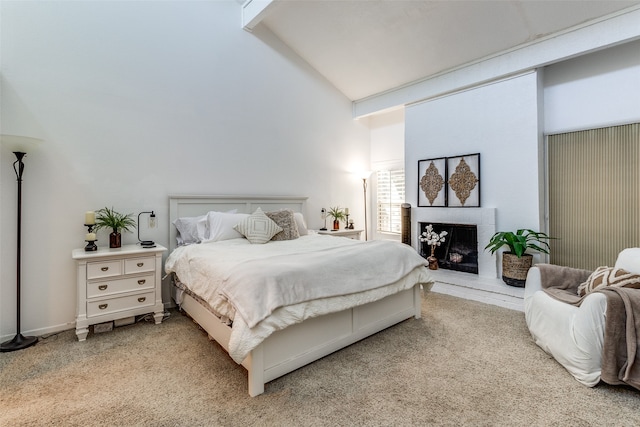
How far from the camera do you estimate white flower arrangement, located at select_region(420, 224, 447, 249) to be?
186 inches

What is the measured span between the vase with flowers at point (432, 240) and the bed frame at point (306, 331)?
75.6 inches

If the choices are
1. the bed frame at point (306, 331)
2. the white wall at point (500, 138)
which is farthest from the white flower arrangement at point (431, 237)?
the bed frame at point (306, 331)

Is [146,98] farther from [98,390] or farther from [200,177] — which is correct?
[98,390]

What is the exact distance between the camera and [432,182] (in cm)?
489

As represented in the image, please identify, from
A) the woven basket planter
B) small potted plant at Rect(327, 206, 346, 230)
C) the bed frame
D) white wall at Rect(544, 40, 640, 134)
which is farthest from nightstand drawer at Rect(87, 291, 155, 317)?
white wall at Rect(544, 40, 640, 134)

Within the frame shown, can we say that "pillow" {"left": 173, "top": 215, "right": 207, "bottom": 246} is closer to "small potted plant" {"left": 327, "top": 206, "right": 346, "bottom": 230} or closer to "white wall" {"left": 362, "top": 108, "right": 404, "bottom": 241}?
"small potted plant" {"left": 327, "top": 206, "right": 346, "bottom": 230}

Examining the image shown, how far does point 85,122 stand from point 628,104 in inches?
236

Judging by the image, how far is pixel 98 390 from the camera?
1920 millimetres

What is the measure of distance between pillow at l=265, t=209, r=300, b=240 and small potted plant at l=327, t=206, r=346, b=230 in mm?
1447

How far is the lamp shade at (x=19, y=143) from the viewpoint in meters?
2.36

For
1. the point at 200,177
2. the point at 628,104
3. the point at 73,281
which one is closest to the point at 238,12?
the point at 200,177

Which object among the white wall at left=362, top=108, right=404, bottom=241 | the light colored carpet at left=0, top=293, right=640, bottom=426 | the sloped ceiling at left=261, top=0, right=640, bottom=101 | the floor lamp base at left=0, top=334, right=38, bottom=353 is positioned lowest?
the light colored carpet at left=0, top=293, right=640, bottom=426

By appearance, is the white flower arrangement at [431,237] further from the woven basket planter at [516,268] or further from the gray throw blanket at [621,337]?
the gray throw blanket at [621,337]

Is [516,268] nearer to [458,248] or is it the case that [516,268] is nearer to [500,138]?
[458,248]
